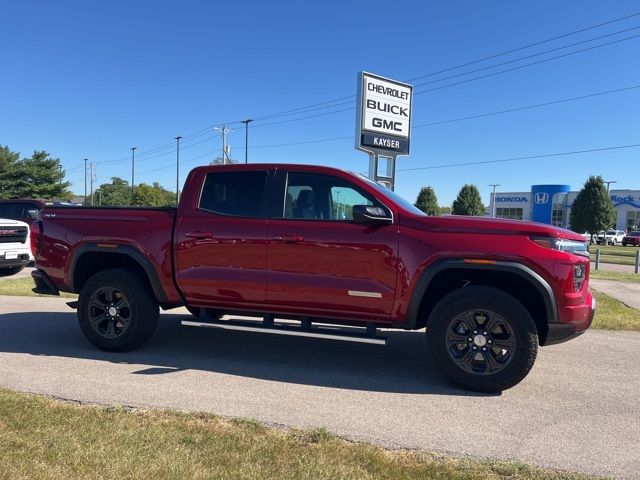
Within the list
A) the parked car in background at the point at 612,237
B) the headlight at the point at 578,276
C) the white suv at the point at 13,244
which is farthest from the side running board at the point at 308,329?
Result: the parked car in background at the point at 612,237

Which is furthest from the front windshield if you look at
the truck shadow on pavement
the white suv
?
the white suv

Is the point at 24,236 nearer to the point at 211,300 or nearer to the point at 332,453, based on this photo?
the point at 211,300

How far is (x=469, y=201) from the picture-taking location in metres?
54.5

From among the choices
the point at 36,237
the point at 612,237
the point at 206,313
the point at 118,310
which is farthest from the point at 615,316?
the point at 612,237

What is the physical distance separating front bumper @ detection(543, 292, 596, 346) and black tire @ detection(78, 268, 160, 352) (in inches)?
158

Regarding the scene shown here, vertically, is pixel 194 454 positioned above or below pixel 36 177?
below

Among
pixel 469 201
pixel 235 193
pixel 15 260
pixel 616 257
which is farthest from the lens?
pixel 469 201

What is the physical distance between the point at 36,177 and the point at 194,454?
68.5 m

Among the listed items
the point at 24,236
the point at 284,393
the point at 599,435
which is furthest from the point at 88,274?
the point at 24,236

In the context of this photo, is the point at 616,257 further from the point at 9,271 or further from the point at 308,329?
the point at 308,329

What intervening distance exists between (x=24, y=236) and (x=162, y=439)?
10763 mm

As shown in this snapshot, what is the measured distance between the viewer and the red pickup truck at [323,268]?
4.51m

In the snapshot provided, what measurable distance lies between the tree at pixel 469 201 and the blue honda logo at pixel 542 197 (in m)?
14.5

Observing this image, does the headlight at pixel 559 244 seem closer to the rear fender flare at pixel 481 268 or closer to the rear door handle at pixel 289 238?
the rear fender flare at pixel 481 268
